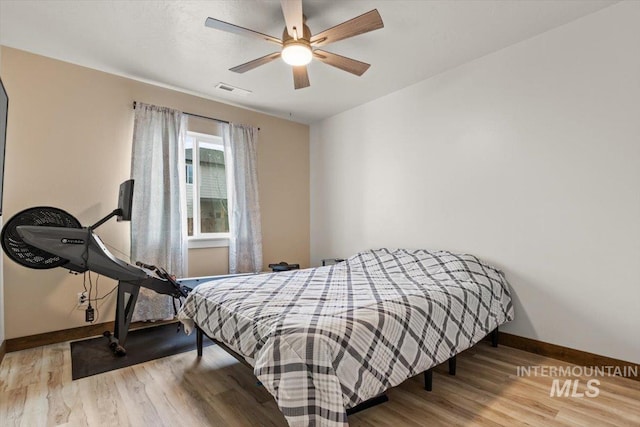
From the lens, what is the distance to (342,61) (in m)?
2.51

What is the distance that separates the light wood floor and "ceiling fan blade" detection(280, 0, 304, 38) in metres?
2.36

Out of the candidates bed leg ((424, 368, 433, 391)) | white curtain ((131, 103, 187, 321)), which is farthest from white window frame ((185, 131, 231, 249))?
bed leg ((424, 368, 433, 391))

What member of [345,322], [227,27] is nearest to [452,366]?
[345,322]

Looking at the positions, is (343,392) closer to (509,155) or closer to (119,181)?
(509,155)

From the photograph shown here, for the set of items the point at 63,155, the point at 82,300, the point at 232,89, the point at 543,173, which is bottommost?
the point at 82,300

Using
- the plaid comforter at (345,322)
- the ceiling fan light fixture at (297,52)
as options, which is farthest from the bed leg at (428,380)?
the ceiling fan light fixture at (297,52)

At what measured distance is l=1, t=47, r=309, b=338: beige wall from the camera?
9.20ft

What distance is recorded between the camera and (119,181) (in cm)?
332

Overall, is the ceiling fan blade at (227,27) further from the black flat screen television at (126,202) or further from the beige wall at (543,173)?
the beige wall at (543,173)

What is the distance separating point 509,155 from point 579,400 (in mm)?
1869

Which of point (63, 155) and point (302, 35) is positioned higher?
point (302, 35)

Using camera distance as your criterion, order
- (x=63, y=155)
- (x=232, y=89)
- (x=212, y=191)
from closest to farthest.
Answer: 1. (x=63, y=155)
2. (x=232, y=89)
3. (x=212, y=191)

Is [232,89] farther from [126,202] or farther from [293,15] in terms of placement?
[293,15]

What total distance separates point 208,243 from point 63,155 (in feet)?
5.38
